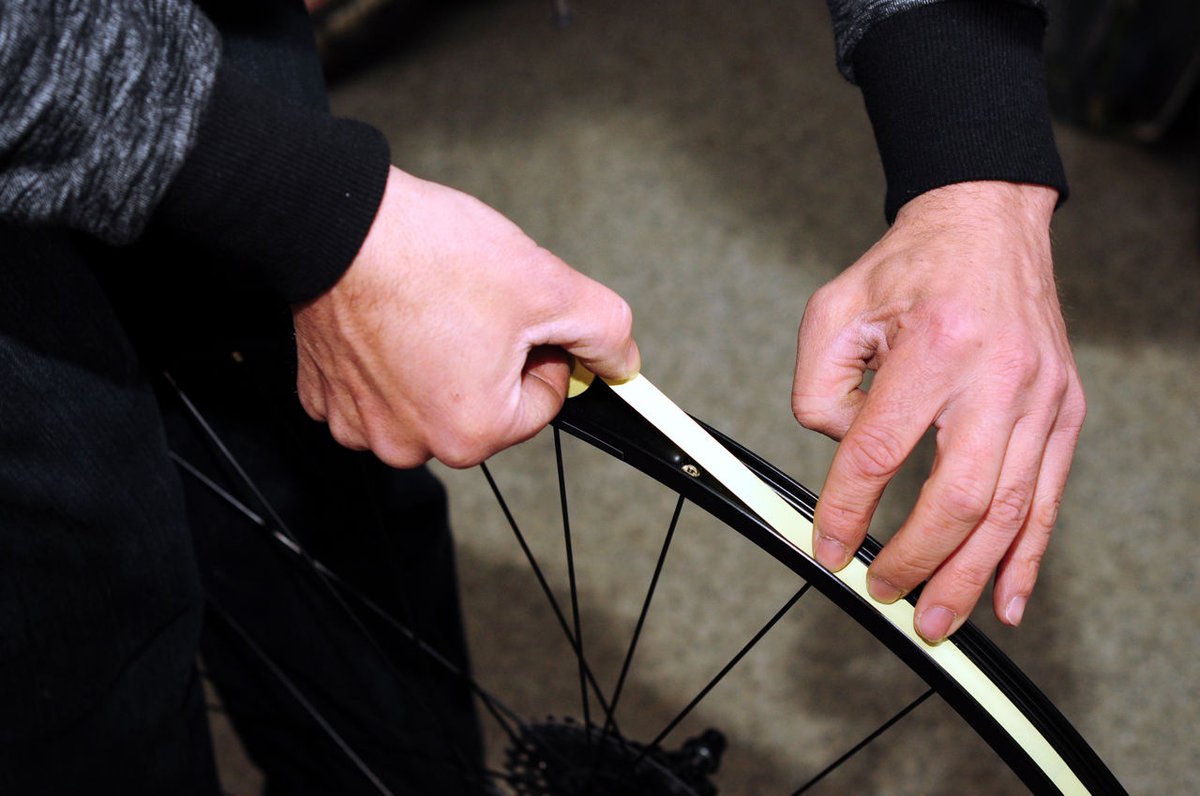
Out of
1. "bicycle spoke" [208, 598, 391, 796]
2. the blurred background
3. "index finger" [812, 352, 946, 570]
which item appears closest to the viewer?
"index finger" [812, 352, 946, 570]

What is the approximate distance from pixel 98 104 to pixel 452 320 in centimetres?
14

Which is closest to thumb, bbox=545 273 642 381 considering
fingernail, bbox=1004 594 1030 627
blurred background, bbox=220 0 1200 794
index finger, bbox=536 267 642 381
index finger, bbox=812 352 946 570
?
index finger, bbox=536 267 642 381

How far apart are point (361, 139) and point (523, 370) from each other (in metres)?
0.12

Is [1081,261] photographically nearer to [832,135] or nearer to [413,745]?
[832,135]

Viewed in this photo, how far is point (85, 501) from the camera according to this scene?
602mm

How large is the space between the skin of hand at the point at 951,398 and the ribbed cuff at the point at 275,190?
22cm

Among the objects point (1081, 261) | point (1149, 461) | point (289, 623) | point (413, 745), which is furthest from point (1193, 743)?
point (289, 623)

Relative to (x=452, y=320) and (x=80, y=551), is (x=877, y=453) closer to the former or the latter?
(x=452, y=320)

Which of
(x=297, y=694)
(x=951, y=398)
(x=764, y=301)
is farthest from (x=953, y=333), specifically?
(x=764, y=301)

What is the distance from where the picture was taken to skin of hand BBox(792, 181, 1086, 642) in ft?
1.56

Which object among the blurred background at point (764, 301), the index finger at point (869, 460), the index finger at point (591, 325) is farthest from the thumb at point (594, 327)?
the blurred background at point (764, 301)

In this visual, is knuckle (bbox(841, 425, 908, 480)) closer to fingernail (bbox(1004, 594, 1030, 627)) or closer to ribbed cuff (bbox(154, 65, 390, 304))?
fingernail (bbox(1004, 594, 1030, 627))

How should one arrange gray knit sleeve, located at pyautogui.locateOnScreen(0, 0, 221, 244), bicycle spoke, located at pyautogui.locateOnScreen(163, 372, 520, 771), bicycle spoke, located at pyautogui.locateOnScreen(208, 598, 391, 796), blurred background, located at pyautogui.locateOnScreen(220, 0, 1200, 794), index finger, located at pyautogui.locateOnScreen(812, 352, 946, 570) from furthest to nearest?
blurred background, located at pyautogui.locateOnScreen(220, 0, 1200, 794) → bicycle spoke, located at pyautogui.locateOnScreen(208, 598, 391, 796) → bicycle spoke, located at pyautogui.locateOnScreen(163, 372, 520, 771) → index finger, located at pyautogui.locateOnScreen(812, 352, 946, 570) → gray knit sleeve, located at pyautogui.locateOnScreen(0, 0, 221, 244)

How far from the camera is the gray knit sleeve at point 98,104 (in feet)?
1.24
